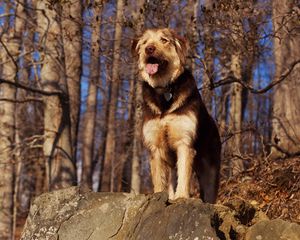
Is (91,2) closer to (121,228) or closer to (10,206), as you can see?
(121,228)

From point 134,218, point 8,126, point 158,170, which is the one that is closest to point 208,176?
point 158,170

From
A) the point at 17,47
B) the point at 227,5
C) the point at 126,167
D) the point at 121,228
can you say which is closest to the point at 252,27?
the point at 227,5

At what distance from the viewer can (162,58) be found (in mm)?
6441

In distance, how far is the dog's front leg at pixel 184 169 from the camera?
240 inches

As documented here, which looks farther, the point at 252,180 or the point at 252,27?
the point at 252,180

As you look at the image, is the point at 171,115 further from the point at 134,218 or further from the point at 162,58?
the point at 134,218

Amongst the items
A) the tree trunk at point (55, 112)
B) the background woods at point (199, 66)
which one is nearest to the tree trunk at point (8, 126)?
the background woods at point (199, 66)

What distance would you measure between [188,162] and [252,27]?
3412mm

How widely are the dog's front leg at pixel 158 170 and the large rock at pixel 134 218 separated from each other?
0.79m

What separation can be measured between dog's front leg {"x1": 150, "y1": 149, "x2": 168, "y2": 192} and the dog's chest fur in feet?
0.32

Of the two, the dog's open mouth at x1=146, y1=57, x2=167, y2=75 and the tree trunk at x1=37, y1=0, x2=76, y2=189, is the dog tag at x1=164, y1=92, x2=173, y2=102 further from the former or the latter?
the tree trunk at x1=37, y1=0, x2=76, y2=189

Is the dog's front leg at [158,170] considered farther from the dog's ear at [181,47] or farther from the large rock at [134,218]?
the dog's ear at [181,47]

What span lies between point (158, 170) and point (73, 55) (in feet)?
17.1

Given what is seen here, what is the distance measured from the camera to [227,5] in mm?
8430
